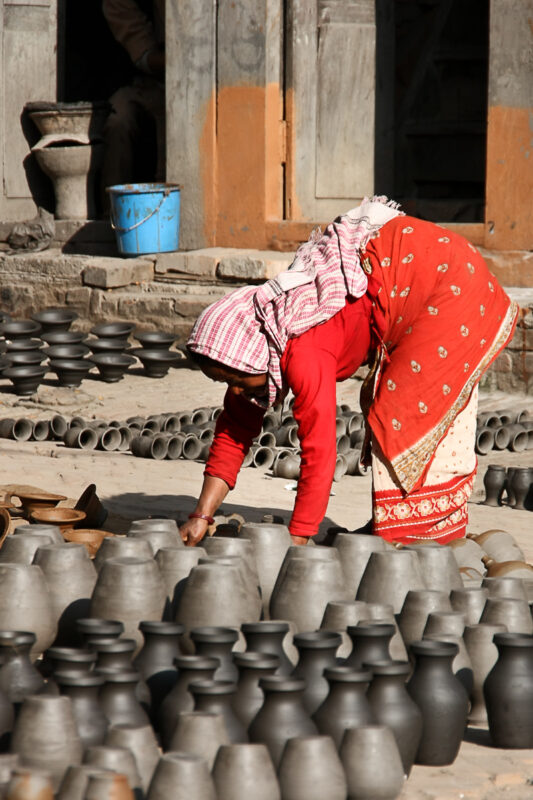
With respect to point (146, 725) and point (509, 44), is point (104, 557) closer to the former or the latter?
point (146, 725)

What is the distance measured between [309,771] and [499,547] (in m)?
2.00

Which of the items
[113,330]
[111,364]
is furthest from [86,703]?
[113,330]

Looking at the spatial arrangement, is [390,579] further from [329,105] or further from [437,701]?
[329,105]

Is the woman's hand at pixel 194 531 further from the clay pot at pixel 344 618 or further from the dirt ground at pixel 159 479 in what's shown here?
the clay pot at pixel 344 618

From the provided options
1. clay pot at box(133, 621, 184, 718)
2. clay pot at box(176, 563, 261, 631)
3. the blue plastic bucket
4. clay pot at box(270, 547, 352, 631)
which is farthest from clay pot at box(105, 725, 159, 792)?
the blue plastic bucket

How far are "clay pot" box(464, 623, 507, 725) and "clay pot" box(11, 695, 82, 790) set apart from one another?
1.10 m

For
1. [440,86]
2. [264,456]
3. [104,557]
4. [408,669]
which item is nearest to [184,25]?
[440,86]

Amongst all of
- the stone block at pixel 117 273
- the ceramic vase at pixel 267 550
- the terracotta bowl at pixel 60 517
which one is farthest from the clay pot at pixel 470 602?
the stone block at pixel 117 273

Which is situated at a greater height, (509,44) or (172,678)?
(509,44)

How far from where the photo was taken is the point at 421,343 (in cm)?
411

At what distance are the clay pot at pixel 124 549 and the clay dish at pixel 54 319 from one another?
6.57 m

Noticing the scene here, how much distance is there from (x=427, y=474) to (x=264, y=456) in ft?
8.40

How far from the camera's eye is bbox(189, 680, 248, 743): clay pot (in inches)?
98.3

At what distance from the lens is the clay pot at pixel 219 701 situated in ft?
8.19
